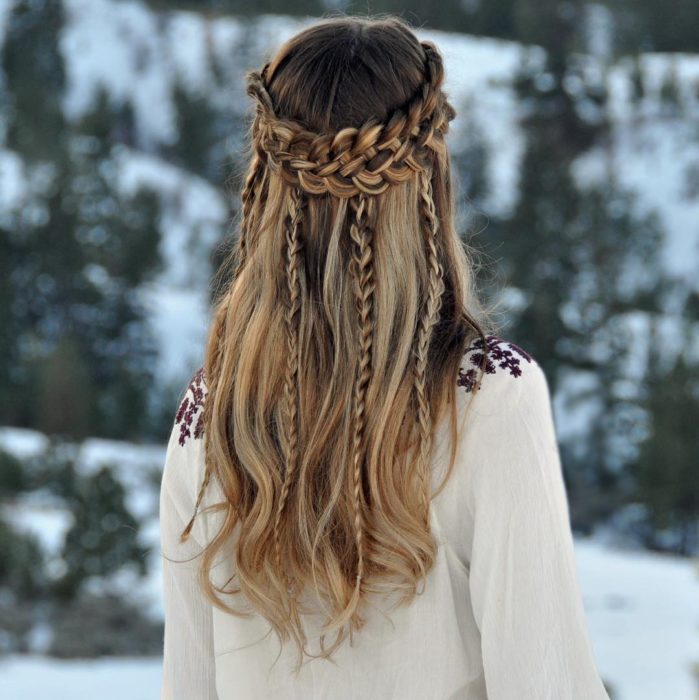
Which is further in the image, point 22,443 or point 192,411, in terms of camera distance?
point 22,443

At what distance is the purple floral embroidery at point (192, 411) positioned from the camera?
2.98ft

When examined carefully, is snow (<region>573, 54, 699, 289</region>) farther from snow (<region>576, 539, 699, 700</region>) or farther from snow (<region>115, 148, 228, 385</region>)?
snow (<region>576, 539, 699, 700</region>)

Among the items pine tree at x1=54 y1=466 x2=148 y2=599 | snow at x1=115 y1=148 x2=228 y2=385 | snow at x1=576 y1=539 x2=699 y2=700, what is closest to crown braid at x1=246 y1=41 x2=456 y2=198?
snow at x1=576 y1=539 x2=699 y2=700

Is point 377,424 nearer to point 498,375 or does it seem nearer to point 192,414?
point 498,375

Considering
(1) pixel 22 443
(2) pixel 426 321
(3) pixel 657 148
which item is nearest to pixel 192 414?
(2) pixel 426 321

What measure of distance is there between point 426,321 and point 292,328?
11 cm

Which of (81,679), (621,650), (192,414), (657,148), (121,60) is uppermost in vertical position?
(121,60)

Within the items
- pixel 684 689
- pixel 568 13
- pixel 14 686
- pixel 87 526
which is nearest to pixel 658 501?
pixel 684 689

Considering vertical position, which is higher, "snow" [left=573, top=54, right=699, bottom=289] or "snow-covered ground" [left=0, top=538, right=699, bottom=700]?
"snow" [left=573, top=54, right=699, bottom=289]

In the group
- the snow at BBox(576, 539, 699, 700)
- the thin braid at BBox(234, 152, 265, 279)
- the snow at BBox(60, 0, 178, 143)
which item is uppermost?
the snow at BBox(60, 0, 178, 143)

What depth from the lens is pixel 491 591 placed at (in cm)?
78

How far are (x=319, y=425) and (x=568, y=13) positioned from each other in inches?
665

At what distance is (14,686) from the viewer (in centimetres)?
429

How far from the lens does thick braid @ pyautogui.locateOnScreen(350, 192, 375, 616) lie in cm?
79
